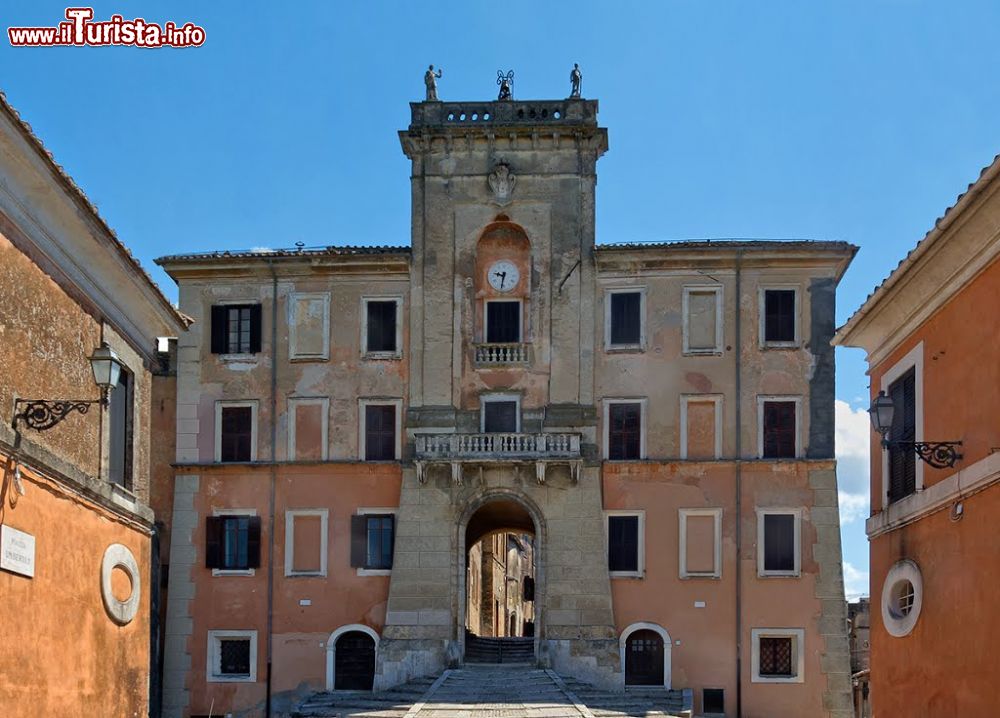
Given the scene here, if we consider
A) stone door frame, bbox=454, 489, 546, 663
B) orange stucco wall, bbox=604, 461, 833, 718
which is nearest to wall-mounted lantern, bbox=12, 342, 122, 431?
stone door frame, bbox=454, 489, 546, 663

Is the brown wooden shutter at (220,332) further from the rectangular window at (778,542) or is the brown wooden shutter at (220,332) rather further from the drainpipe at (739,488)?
the rectangular window at (778,542)

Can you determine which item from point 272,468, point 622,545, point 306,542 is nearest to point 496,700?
point 622,545

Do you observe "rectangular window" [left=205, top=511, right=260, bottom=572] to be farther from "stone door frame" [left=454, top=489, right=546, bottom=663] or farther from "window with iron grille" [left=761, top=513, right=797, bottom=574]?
"window with iron grille" [left=761, top=513, right=797, bottom=574]

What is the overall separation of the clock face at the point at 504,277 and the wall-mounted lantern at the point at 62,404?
24.7m

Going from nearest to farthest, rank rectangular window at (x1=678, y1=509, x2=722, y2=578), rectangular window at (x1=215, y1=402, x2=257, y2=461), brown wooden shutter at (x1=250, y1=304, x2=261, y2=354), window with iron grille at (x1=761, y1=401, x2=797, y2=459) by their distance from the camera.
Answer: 1. rectangular window at (x1=678, y1=509, x2=722, y2=578)
2. window with iron grille at (x1=761, y1=401, x2=797, y2=459)
3. rectangular window at (x1=215, y1=402, x2=257, y2=461)
4. brown wooden shutter at (x1=250, y1=304, x2=261, y2=354)

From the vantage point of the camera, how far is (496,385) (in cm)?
4119

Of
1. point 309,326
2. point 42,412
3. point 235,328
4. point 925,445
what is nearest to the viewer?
point 42,412

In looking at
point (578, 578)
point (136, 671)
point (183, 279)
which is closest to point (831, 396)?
point (578, 578)

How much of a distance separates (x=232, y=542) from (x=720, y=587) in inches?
532

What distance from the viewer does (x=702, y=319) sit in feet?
135

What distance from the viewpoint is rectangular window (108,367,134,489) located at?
62.1 feet

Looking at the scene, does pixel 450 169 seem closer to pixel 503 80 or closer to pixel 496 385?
pixel 503 80

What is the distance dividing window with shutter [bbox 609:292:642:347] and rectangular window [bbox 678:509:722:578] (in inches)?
196

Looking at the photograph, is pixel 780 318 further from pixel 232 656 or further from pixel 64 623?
pixel 64 623
